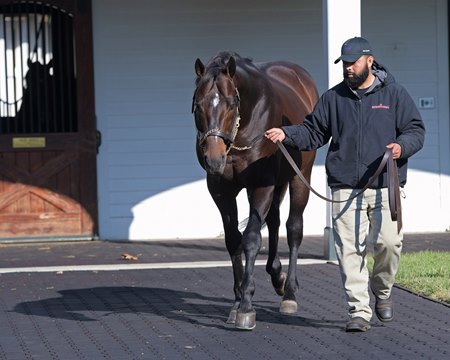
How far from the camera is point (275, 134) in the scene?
8.45 m

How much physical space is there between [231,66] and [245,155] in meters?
0.72

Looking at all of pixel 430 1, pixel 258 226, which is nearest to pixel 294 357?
pixel 258 226

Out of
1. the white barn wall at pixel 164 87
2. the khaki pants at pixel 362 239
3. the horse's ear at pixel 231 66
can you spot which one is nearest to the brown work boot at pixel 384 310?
the khaki pants at pixel 362 239

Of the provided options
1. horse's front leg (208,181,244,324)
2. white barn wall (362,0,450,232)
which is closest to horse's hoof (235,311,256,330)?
horse's front leg (208,181,244,324)

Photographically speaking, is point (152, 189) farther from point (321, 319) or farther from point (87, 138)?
point (321, 319)

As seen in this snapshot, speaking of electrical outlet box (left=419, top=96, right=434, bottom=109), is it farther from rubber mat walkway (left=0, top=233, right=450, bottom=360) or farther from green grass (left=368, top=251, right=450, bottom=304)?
rubber mat walkway (left=0, top=233, right=450, bottom=360)

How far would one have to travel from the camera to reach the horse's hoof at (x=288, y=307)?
30.8ft

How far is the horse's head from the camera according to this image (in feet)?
27.1

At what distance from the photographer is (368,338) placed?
8.27 m

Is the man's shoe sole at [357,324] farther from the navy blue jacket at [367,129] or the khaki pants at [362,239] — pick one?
the navy blue jacket at [367,129]

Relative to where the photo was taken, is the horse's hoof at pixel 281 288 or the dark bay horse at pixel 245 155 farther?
the horse's hoof at pixel 281 288

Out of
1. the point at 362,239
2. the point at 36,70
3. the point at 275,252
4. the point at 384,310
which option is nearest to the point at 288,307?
the point at 275,252

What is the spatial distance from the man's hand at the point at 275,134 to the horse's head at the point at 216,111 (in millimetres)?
262

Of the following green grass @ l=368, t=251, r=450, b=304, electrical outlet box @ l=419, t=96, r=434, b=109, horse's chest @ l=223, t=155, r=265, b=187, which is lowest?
green grass @ l=368, t=251, r=450, b=304
